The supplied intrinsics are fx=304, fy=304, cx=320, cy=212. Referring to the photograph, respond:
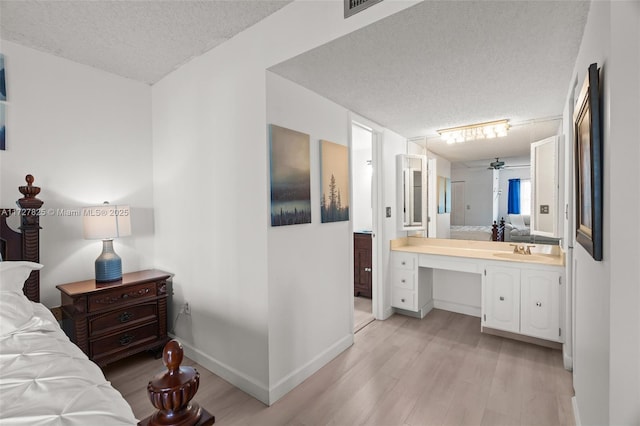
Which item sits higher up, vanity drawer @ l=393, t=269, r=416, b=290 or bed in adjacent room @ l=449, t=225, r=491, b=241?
bed in adjacent room @ l=449, t=225, r=491, b=241

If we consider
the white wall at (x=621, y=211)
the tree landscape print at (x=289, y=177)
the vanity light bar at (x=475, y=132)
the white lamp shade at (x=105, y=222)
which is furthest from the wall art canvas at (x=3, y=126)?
the vanity light bar at (x=475, y=132)

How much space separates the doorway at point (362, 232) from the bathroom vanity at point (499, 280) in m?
0.43

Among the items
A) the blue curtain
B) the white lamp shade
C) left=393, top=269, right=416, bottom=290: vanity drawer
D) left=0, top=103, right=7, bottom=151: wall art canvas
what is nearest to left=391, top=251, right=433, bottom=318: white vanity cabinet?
left=393, top=269, right=416, bottom=290: vanity drawer

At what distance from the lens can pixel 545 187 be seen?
2820mm

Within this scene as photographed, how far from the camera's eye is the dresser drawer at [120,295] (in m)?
2.31

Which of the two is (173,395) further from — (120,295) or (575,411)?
(575,411)

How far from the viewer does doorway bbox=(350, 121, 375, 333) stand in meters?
3.58

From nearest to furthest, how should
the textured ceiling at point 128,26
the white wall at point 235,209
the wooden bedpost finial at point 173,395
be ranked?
the wooden bedpost finial at point 173,395, the textured ceiling at point 128,26, the white wall at point 235,209

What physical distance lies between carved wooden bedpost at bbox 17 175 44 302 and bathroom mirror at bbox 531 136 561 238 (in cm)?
410

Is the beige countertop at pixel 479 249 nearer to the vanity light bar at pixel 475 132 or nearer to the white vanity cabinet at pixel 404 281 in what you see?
the white vanity cabinet at pixel 404 281

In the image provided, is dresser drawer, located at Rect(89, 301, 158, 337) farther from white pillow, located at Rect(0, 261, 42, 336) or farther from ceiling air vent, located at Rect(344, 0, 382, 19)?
ceiling air vent, located at Rect(344, 0, 382, 19)

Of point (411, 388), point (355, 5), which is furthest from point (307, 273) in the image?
point (355, 5)

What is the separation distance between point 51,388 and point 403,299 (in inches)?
124

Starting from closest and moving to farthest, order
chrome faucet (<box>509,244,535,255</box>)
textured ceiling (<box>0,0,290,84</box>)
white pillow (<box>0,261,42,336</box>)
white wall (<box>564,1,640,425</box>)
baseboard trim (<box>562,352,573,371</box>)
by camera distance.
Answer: white wall (<box>564,1,640,425</box>)
white pillow (<box>0,261,42,336</box>)
textured ceiling (<box>0,0,290,84</box>)
baseboard trim (<box>562,352,573,371</box>)
chrome faucet (<box>509,244,535,255</box>)
